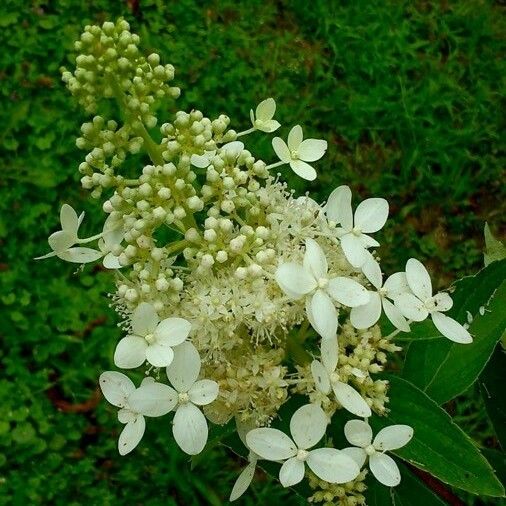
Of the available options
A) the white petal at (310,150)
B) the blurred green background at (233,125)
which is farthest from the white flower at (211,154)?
the blurred green background at (233,125)

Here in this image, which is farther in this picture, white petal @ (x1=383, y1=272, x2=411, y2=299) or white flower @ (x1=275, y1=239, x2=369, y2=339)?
white petal @ (x1=383, y1=272, x2=411, y2=299)

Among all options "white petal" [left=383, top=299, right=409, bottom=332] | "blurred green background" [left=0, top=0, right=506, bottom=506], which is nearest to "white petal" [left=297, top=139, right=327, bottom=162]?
"white petal" [left=383, top=299, right=409, bottom=332]

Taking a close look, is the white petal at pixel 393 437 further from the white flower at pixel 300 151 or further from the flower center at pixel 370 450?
the white flower at pixel 300 151

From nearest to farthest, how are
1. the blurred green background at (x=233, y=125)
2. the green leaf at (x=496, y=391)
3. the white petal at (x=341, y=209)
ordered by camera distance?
the white petal at (x=341, y=209), the green leaf at (x=496, y=391), the blurred green background at (x=233, y=125)

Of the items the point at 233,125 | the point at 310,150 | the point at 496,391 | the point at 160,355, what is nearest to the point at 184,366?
the point at 160,355

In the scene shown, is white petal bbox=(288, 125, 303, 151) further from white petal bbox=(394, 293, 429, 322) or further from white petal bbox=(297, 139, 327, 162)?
white petal bbox=(394, 293, 429, 322)

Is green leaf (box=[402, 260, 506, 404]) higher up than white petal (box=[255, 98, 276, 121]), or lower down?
lower down

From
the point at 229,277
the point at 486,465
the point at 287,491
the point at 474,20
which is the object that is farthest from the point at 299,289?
the point at 474,20
